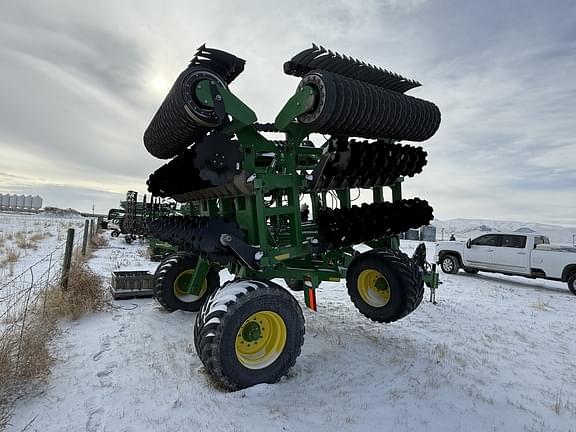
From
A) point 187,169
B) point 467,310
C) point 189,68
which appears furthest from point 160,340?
point 467,310

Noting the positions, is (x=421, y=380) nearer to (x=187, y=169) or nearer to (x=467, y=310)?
(x=187, y=169)

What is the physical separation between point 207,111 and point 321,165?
136 centimetres

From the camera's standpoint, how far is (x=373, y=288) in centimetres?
537

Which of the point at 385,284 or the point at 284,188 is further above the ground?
the point at 284,188

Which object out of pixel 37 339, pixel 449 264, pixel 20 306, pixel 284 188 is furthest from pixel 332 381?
pixel 449 264

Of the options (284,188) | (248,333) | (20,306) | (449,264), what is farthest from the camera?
(449,264)

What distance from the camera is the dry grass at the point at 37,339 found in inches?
124

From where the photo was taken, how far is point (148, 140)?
5.58m

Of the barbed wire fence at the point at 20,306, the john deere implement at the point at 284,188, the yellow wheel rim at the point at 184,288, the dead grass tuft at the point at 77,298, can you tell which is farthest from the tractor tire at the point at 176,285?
the barbed wire fence at the point at 20,306

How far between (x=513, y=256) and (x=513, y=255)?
0.11 ft

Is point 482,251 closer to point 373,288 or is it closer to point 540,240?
point 540,240

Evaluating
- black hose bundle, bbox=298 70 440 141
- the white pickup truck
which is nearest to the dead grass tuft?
black hose bundle, bbox=298 70 440 141

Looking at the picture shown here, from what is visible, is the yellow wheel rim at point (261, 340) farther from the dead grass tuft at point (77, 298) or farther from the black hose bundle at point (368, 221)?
the dead grass tuft at point (77, 298)

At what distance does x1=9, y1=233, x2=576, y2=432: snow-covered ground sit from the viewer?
2.96 metres
